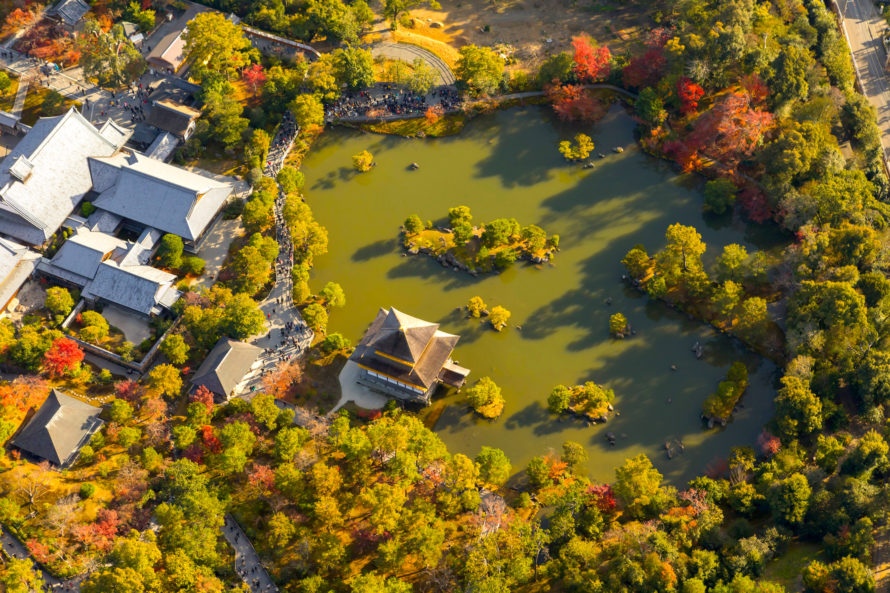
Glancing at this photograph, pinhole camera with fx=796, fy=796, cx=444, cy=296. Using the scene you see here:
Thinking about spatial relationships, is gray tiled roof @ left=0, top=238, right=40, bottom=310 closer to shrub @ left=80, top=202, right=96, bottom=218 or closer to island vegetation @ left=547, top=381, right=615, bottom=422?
shrub @ left=80, top=202, right=96, bottom=218

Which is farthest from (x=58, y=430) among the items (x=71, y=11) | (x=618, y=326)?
(x=71, y=11)

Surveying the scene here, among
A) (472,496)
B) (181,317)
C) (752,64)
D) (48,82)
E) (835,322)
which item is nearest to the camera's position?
(472,496)

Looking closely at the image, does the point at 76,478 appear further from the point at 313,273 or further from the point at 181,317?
the point at 313,273

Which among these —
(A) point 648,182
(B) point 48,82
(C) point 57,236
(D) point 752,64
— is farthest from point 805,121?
(B) point 48,82

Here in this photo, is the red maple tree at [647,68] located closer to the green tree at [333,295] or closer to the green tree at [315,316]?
the green tree at [333,295]

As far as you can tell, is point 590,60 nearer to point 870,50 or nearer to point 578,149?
point 578,149
